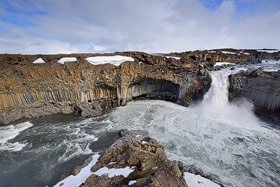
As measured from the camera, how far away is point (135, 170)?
20.7ft

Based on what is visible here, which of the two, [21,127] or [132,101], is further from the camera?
[132,101]

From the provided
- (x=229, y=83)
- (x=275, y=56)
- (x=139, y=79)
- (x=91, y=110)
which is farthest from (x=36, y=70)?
(x=275, y=56)

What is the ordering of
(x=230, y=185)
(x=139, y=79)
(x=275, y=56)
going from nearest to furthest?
(x=230, y=185)
(x=139, y=79)
(x=275, y=56)

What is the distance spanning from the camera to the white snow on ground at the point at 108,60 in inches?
749

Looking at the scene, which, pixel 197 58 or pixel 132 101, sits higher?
pixel 197 58

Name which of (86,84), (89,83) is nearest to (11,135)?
(86,84)

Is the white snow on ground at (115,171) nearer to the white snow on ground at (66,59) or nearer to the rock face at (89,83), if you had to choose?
the rock face at (89,83)

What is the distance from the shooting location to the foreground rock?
5.12 m

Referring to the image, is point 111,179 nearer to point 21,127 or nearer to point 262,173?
point 262,173

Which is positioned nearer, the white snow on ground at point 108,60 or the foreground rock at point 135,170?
the foreground rock at point 135,170

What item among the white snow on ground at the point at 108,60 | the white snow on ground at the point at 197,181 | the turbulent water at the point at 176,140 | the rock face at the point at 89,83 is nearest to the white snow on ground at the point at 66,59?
the rock face at the point at 89,83

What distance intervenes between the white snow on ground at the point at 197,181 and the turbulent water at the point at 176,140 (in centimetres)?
89

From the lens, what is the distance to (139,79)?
2066 centimetres

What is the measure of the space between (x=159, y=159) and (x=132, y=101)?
16025mm
